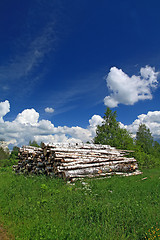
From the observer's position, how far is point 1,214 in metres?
6.07

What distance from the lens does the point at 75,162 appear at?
39.2 ft

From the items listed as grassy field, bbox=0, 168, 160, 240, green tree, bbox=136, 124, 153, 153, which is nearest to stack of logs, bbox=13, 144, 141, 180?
grassy field, bbox=0, 168, 160, 240

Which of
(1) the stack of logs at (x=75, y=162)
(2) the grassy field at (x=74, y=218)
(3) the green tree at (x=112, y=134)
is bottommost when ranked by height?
(2) the grassy field at (x=74, y=218)

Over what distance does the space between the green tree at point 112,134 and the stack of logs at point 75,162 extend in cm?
590

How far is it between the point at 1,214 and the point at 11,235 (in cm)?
153

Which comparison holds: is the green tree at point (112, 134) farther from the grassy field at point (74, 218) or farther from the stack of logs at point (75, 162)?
the grassy field at point (74, 218)

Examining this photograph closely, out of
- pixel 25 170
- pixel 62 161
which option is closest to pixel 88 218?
pixel 62 161

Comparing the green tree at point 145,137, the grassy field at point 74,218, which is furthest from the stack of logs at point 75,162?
the green tree at point 145,137

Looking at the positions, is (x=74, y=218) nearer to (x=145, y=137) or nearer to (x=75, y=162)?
(x=75, y=162)

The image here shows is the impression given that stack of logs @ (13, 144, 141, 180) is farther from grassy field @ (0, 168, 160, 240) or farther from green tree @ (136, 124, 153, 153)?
green tree @ (136, 124, 153, 153)

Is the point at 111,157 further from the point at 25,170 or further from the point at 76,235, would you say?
the point at 76,235

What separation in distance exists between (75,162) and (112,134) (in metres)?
12.2

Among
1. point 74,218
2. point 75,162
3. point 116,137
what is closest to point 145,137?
point 116,137

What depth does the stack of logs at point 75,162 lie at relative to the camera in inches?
456
